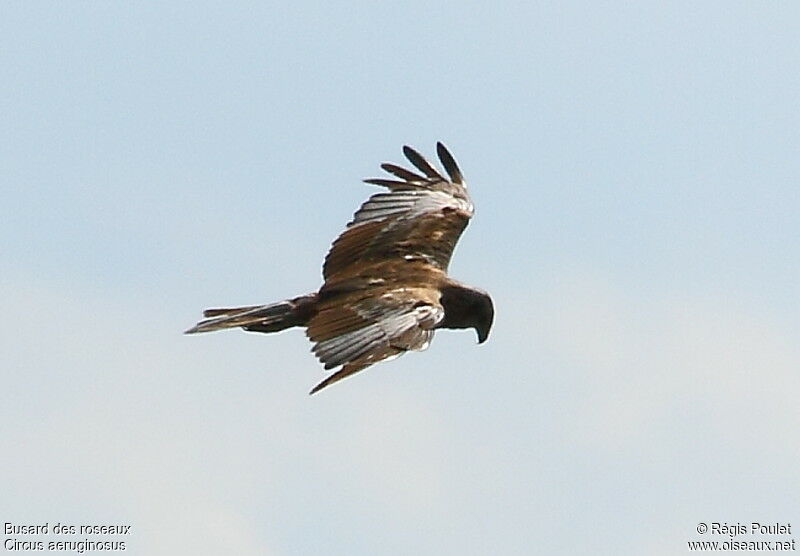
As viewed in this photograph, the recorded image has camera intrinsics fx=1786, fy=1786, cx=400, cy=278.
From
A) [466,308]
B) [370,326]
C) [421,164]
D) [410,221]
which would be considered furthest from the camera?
[421,164]

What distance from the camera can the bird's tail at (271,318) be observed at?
13741mm

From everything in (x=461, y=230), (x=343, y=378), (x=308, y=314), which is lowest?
(x=343, y=378)

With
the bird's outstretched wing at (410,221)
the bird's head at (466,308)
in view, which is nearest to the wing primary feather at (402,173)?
the bird's outstretched wing at (410,221)

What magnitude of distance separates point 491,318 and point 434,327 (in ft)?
5.70

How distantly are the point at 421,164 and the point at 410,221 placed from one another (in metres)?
1.25

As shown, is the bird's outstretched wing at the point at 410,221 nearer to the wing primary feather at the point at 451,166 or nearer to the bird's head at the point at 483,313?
the wing primary feather at the point at 451,166

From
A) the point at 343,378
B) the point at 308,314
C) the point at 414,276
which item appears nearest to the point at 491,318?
the point at 414,276

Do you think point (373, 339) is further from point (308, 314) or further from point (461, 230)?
point (461, 230)

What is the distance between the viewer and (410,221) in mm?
15234

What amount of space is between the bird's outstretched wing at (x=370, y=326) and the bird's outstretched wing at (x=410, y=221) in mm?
867

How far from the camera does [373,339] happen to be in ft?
40.5

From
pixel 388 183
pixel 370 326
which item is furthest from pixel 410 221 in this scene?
pixel 370 326

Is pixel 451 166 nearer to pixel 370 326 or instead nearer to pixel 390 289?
pixel 390 289

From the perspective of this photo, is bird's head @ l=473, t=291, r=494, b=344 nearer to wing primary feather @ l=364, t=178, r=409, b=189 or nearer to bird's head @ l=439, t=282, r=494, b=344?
bird's head @ l=439, t=282, r=494, b=344
